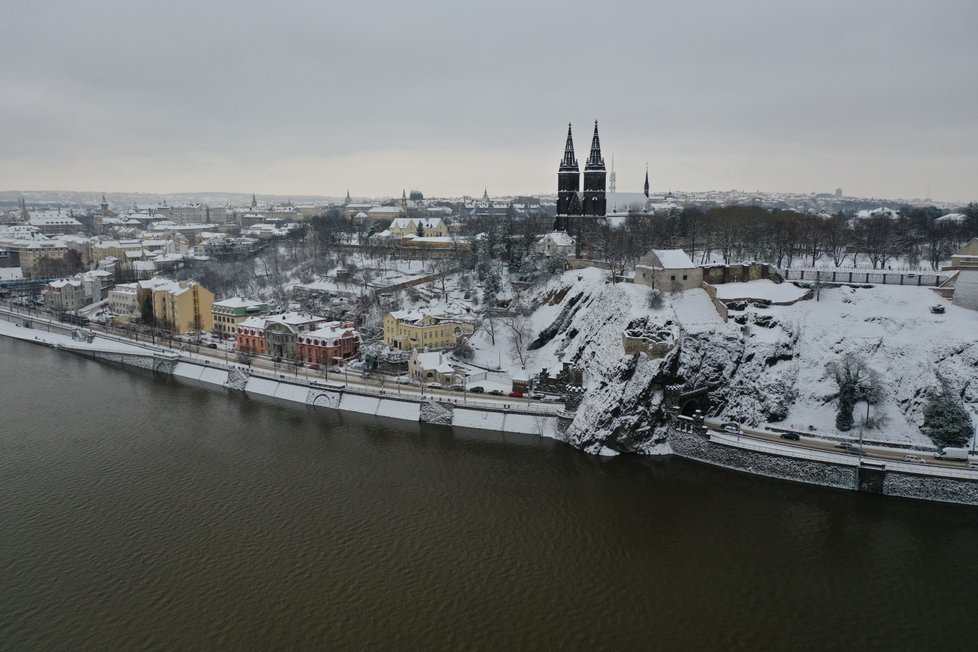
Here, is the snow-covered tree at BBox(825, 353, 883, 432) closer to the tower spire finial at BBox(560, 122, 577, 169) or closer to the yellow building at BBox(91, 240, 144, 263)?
the tower spire finial at BBox(560, 122, 577, 169)

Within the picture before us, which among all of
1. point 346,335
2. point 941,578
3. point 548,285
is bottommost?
point 941,578

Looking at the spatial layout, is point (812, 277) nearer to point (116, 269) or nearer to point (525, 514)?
point (525, 514)

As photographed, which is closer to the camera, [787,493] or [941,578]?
[941,578]

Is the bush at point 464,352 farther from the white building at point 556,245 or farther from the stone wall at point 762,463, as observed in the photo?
the stone wall at point 762,463

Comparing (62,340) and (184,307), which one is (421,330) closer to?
(184,307)

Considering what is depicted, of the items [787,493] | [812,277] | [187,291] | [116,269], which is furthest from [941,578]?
[116,269]

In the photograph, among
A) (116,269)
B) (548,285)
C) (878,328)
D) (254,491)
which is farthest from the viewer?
(116,269)

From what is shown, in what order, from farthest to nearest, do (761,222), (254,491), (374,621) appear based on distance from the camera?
(761,222) → (254,491) → (374,621)
